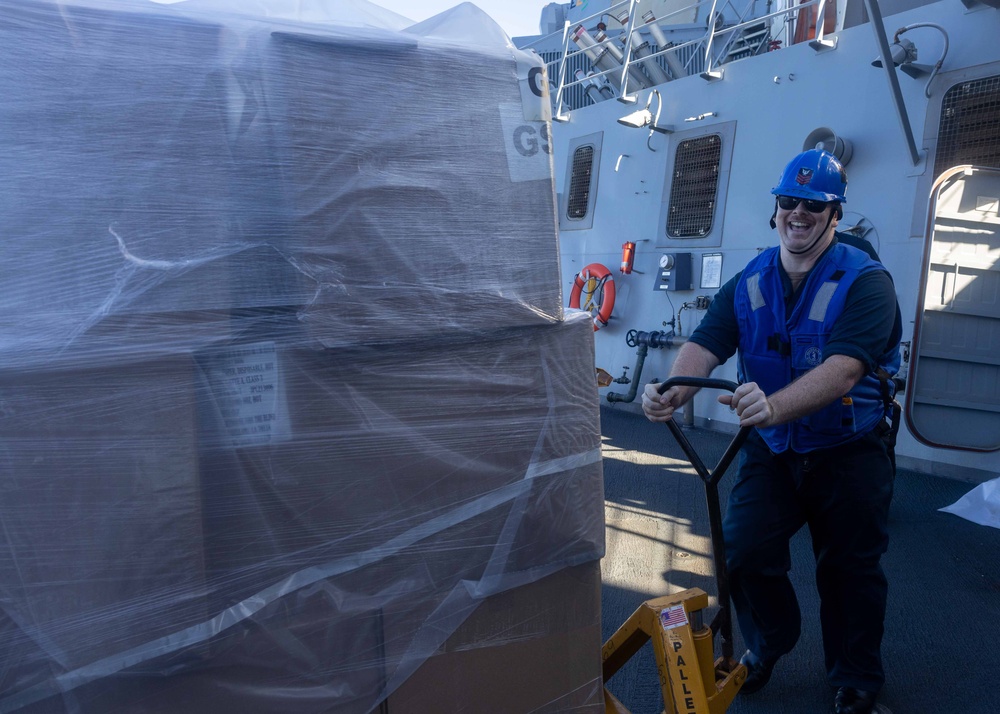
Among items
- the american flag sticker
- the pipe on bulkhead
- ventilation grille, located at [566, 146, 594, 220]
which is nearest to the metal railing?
ventilation grille, located at [566, 146, 594, 220]

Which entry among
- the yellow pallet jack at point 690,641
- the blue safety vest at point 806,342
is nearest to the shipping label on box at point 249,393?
the yellow pallet jack at point 690,641

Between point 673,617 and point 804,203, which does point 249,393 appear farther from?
point 804,203

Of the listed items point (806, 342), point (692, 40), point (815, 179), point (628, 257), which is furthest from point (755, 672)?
point (692, 40)

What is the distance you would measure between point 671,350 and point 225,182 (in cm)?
670

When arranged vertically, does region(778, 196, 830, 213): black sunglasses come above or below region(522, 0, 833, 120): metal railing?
below

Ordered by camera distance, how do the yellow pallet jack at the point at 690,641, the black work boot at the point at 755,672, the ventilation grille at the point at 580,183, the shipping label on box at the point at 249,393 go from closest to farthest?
the shipping label on box at the point at 249,393 → the yellow pallet jack at the point at 690,641 → the black work boot at the point at 755,672 → the ventilation grille at the point at 580,183

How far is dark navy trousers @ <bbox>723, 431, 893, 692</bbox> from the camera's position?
7.55 ft

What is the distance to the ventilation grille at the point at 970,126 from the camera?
201 inches

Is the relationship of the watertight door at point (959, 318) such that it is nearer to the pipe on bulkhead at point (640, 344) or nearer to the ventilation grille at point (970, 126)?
the ventilation grille at point (970, 126)

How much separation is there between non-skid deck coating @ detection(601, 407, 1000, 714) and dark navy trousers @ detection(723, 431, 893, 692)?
26cm

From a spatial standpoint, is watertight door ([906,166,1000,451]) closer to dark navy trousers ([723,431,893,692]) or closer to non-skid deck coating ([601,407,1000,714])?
non-skid deck coating ([601,407,1000,714])

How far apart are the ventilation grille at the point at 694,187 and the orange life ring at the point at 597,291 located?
0.91m

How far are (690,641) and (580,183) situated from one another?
26.1 ft

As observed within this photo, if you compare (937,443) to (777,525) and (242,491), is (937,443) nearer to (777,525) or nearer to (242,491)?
(777,525)
